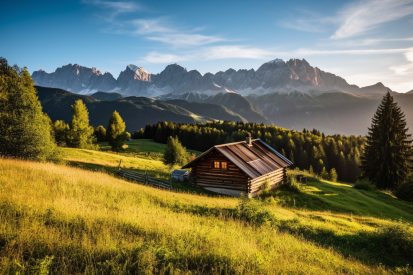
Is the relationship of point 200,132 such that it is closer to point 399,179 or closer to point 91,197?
point 399,179

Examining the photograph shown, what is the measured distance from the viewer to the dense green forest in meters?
75.0

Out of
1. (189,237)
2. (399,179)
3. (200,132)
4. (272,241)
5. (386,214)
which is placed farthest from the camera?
(200,132)

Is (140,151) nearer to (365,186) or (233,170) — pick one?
(233,170)

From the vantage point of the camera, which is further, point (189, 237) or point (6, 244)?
point (189, 237)

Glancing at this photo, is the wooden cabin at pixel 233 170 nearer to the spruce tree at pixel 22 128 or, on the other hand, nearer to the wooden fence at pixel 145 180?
the wooden fence at pixel 145 180

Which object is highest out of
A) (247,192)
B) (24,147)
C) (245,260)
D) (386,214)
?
(24,147)

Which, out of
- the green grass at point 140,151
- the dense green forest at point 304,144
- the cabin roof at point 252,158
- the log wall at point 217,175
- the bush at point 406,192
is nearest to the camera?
the log wall at point 217,175

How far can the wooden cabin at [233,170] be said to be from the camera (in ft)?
86.8

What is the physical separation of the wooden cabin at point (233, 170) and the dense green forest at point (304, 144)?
122ft

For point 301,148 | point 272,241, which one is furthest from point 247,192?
point 301,148

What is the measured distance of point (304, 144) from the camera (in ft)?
275

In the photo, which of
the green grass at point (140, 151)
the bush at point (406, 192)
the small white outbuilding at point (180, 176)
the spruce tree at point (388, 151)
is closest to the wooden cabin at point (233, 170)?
the small white outbuilding at point (180, 176)

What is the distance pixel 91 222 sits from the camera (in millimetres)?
7527

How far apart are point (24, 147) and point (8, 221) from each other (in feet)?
61.1
